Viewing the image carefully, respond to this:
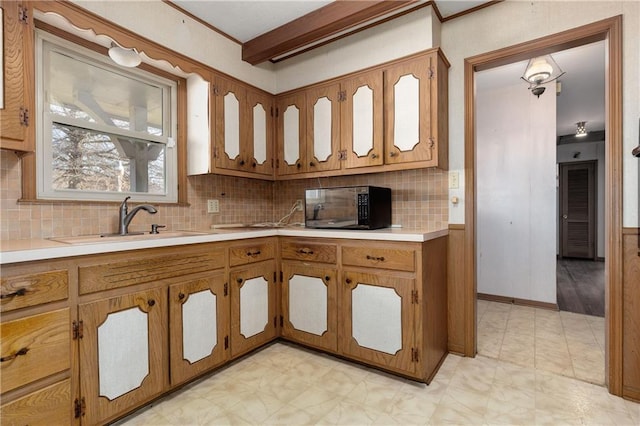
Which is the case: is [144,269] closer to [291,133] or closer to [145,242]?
[145,242]

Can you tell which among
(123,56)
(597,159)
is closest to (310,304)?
(123,56)

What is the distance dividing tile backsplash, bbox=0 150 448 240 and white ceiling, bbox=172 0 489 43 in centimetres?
112

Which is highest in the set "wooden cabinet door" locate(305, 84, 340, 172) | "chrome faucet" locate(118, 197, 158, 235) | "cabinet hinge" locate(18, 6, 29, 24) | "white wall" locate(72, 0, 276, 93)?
"white wall" locate(72, 0, 276, 93)

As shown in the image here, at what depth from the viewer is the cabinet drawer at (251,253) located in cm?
207

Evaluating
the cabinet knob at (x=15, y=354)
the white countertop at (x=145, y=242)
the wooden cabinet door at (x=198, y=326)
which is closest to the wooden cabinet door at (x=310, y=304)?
the white countertop at (x=145, y=242)

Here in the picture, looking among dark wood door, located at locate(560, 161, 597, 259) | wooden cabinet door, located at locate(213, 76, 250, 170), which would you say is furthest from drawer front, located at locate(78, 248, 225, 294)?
dark wood door, located at locate(560, 161, 597, 259)

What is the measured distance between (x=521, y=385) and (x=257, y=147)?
2.46 meters

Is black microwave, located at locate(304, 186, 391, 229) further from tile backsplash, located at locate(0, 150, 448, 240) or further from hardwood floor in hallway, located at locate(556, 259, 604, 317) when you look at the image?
hardwood floor in hallway, located at locate(556, 259, 604, 317)

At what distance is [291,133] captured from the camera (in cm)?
277

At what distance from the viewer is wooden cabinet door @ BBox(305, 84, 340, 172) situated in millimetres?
2504

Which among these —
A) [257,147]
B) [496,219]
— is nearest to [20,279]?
[257,147]

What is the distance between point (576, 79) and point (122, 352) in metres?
4.74

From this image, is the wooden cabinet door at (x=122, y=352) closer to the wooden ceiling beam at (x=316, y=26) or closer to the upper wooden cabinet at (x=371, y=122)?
the upper wooden cabinet at (x=371, y=122)

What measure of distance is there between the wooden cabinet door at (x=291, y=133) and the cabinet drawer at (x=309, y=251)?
0.71 metres
